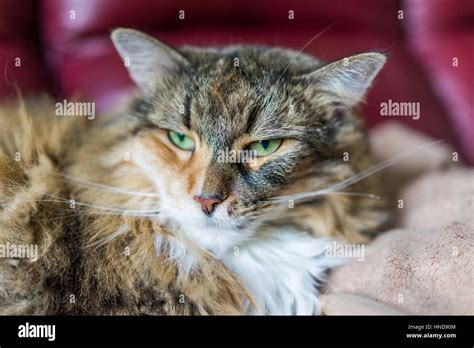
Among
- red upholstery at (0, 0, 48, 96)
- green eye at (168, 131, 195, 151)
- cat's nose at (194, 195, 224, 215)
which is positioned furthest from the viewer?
red upholstery at (0, 0, 48, 96)

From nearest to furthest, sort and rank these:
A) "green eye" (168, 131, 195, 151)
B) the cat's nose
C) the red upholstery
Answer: the cat's nose → "green eye" (168, 131, 195, 151) → the red upholstery

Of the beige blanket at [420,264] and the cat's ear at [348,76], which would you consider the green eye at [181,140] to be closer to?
the cat's ear at [348,76]

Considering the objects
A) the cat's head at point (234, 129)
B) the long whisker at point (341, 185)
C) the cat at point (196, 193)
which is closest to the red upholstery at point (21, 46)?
the cat at point (196, 193)

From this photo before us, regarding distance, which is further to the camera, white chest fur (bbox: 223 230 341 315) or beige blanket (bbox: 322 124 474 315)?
white chest fur (bbox: 223 230 341 315)

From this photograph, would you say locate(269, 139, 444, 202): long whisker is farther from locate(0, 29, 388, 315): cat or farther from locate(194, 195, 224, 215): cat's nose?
locate(194, 195, 224, 215): cat's nose

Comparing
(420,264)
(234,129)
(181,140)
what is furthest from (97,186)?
(420,264)

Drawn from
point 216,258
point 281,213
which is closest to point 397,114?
point 281,213

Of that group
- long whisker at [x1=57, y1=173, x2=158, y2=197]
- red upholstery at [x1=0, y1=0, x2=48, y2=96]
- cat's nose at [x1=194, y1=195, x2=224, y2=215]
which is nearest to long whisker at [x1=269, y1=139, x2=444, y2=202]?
cat's nose at [x1=194, y1=195, x2=224, y2=215]

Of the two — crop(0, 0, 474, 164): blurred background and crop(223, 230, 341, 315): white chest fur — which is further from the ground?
crop(0, 0, 474, 164): blurred background
